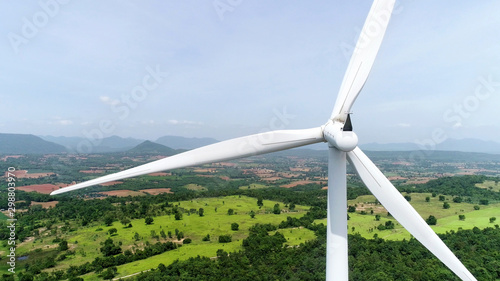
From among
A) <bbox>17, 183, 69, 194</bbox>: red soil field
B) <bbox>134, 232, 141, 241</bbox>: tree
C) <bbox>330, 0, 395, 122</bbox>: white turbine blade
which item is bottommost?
A: <bbox>134, 232, 141, 241</bbox>: tree

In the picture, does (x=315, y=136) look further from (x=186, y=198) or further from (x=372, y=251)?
(x=186, y=198)

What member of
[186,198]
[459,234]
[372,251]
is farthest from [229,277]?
[186,198]

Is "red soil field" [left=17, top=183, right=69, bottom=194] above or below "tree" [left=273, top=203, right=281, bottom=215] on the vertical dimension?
above

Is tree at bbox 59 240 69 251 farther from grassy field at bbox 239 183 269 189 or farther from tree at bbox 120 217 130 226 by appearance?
grassy field at bbox 239 183 269 189

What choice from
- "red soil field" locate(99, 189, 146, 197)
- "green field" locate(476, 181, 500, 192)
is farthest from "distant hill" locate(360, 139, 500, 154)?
"red soil field" locate(99, 189, 146, 197)

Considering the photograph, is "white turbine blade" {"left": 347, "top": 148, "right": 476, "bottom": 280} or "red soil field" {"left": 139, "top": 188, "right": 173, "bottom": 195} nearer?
"white turbine blade" {"left": 347, "top": 148, "right": 476, "bottom": 280}

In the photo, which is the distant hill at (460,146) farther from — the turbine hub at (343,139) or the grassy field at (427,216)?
the turbine hub at (343,139)
